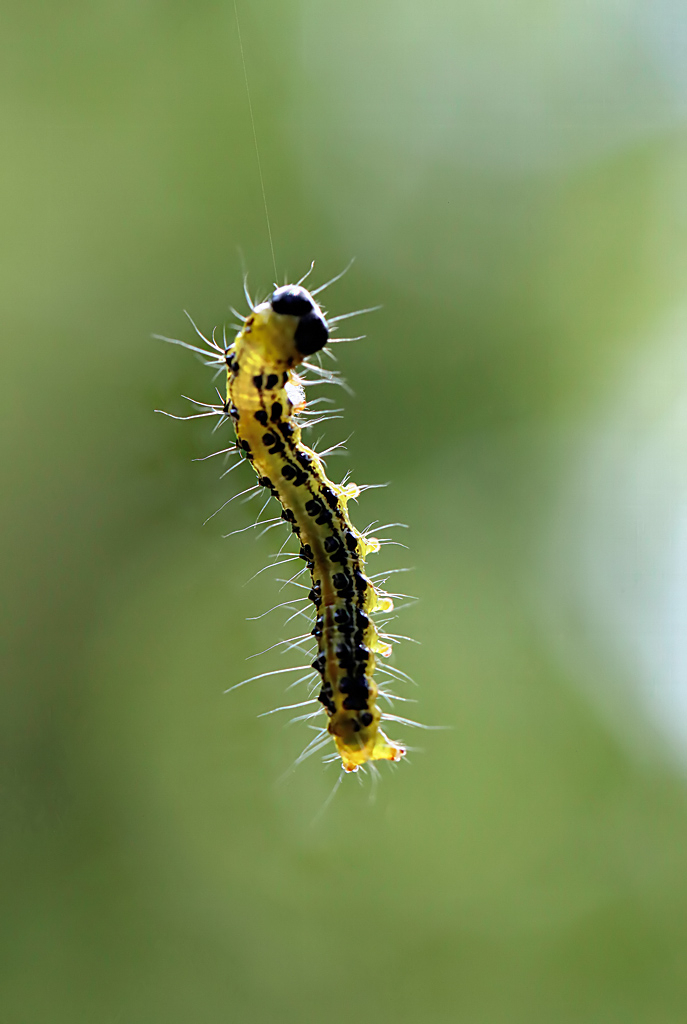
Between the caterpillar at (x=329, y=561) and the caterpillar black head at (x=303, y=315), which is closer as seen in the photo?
the caterpillar black head at (x=303, y=315)

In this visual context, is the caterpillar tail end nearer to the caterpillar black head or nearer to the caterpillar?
the caterpillar

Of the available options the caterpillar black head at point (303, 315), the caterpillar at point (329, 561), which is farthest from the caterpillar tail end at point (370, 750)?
the caterpillar black head at point (303, 315)

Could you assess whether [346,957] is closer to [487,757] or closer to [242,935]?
[242,935]

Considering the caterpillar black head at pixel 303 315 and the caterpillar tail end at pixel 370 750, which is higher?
the caterpillar black head at pixel 303 315

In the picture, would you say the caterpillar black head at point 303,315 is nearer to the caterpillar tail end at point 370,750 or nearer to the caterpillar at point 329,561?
the caterpillar at point 329,561

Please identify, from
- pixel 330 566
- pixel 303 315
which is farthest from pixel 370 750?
pixel 303 315

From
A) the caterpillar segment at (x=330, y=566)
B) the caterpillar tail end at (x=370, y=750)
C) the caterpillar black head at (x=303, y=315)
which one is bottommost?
the caterpillar tail end at (x=370, y=750)

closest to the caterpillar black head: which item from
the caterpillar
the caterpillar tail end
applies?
the caterpillar

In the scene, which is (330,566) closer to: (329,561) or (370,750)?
(329,561)
